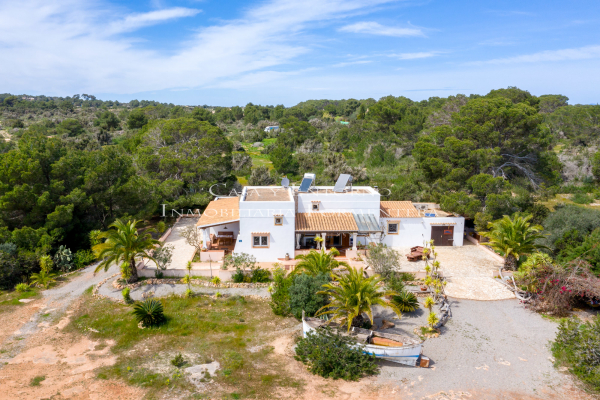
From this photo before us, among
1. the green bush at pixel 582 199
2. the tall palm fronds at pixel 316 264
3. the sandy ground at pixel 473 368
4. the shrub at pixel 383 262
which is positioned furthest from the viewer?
the green bush at pixel 582 199

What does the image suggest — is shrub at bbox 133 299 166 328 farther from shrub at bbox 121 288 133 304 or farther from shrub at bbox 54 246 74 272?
shrub at bbox 54 246 74 272

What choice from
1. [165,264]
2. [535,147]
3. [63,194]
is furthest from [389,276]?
[63,194]

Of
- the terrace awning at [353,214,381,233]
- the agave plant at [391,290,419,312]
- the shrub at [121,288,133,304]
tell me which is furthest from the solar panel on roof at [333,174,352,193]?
the shrub at [121,288,133,304]

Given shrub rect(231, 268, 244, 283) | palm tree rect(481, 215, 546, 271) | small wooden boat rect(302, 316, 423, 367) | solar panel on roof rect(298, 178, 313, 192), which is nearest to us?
small wooden boat rect(302, 316, 423, 367)

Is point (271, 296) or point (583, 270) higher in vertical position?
point (583, 270)

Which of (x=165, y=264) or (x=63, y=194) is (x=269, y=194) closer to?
(x=165, y=264)

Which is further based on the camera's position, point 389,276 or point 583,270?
point 389,276

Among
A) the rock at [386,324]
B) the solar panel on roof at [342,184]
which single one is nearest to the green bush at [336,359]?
the rock at [386,324]

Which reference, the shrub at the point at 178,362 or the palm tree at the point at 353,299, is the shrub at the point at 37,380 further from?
the palm tree at the point at 353,299
